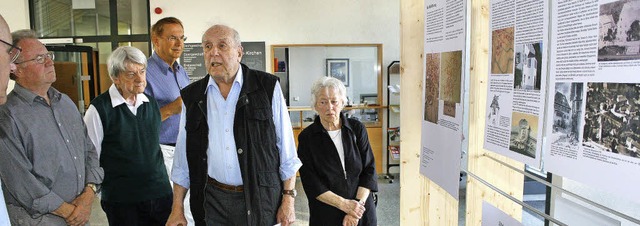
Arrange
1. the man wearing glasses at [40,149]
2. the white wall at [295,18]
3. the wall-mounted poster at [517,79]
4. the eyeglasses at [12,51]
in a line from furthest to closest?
the white wall at [295,18] < the man wearing glasses at [40,149] < the wall-mounted poster at [517,79] < the eyeglasses at [12,51]

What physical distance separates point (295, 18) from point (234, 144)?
190 inches

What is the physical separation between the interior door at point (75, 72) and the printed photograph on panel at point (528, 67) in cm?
563

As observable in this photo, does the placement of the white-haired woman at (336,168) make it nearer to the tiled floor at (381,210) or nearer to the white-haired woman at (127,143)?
the white-haired woman at (127,143)

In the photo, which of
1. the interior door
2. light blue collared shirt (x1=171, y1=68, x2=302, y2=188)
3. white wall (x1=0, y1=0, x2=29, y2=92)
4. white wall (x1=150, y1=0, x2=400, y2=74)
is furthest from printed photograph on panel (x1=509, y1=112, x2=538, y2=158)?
white wall (x1=0, y1=0, x2=29, y2=92)

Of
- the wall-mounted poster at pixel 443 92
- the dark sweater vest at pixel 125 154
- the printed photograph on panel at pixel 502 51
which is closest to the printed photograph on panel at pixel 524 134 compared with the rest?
the printed photograph on panel at pixel 502 51

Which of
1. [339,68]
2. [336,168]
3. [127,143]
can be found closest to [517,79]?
[336,168]

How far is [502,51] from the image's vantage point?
1.56 m

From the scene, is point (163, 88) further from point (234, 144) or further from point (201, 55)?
point (201, 55)

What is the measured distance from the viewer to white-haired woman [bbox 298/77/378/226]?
2406 millimetres

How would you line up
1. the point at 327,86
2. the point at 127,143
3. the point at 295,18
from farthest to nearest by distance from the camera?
the point at 295,18 < the point at 327,86 < the point at 127,143

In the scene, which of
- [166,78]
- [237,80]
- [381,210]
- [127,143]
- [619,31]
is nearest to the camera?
[619,31]

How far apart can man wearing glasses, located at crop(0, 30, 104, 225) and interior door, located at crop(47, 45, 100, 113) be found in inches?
161

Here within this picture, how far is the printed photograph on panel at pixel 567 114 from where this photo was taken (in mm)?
1205

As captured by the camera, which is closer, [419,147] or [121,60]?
[121,60]
